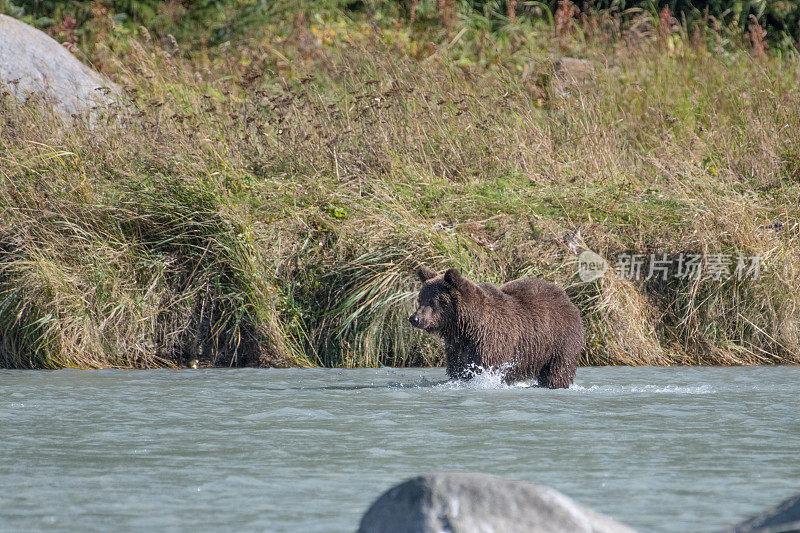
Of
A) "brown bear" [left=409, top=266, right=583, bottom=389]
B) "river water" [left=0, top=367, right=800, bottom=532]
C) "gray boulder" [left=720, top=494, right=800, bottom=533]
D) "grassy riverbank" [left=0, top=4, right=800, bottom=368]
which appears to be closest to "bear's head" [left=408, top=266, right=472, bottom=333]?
"brown bear" [left=409, top=266, right=583, bottom=389]

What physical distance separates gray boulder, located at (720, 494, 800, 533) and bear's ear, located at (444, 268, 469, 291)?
425 centimetres

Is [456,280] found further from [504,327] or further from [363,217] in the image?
[363,217]

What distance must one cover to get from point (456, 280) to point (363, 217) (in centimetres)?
215

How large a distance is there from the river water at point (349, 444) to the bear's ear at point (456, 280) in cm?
72

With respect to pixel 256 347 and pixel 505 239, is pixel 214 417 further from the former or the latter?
pixel 505 239

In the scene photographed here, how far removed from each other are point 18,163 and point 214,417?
4542mm

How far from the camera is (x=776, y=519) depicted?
12.2 ft

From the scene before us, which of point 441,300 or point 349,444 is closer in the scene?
point 349,444

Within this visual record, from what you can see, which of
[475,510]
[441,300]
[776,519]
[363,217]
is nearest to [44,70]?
[363,217]

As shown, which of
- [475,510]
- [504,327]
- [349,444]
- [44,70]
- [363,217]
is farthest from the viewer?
[44,70]

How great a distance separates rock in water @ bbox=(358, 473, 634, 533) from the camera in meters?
3.60

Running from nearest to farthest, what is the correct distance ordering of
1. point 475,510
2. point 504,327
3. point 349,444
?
point 475,510
point 349,444
point 504,327

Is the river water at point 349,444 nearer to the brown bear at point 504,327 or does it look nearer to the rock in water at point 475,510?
the brown bear at point 504,327

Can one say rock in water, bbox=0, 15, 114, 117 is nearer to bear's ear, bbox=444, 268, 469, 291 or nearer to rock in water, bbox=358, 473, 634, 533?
bear's ear, bbox=444, 268, 469, 291
